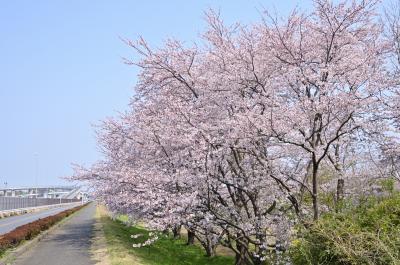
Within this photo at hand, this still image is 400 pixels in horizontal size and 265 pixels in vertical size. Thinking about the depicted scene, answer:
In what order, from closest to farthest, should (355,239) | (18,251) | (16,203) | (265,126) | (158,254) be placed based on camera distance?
(355,239), (265,126), (18,251), (158,254), (16,203)

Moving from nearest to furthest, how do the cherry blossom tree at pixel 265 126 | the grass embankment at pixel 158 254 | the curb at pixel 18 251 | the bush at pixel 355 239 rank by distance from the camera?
the bush at pixel 355 239 → the cherry blossom tree at pixel 265 126 → the curb at pixel 18 251 → the grass embankment at pixel 158 254

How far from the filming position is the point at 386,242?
27.3 feet

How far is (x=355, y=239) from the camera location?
341 inches

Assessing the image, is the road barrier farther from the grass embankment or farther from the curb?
the curb

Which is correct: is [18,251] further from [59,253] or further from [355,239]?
[355,239]

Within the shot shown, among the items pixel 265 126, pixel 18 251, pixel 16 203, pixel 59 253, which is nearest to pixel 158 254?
pixel 59 253

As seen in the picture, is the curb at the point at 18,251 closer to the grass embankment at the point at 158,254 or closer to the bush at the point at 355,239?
the grass embankment at the point at 158,254

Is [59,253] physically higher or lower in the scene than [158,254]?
higher

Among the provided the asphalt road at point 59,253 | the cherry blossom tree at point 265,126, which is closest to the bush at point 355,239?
the cherry blossom tree at point 265,126

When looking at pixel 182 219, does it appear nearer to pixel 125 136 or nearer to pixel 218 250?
pixel 125 136

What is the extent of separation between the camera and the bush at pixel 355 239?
816 cm

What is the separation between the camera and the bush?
26.8 ft

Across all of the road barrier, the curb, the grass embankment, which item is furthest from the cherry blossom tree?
the road barrier

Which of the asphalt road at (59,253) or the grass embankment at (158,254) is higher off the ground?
the asphalt road at (59,253)
